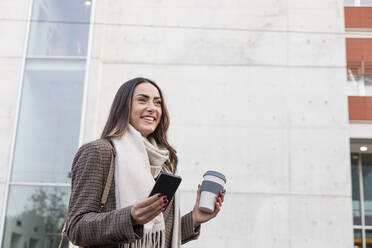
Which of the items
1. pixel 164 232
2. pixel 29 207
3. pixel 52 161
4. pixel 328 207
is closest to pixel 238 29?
pixel 328 207

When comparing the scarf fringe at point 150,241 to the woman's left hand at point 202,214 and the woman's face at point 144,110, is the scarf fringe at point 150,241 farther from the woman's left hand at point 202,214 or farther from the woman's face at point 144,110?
the woman's face at point 144,110

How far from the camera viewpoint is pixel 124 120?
79.8 inches

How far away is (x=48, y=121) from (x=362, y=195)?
6.60 m

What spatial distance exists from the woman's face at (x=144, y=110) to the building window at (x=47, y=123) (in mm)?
4995

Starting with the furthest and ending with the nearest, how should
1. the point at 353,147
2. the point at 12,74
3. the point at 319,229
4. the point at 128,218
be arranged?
the point at 353,147 → the point at 12,74 → the point at 319,229 → the point at 128,218

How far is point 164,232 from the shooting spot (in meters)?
1.90

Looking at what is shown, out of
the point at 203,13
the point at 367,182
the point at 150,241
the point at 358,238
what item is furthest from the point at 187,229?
the point at 367,182

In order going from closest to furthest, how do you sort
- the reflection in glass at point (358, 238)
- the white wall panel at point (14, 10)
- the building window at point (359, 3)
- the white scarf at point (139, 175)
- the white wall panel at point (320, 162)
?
the white scarf at point (139, 175) < the white wall panel at point (320, 162) < the white wall panel at point (14, 10) < the building window at point (359, 3) < the reflection in glass at point (358, 238)

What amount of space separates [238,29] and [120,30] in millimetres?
1887

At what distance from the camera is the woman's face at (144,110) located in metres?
2.09

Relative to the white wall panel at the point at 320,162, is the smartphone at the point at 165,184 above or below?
below

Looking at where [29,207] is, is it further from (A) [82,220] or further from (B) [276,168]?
(A) [82,220]

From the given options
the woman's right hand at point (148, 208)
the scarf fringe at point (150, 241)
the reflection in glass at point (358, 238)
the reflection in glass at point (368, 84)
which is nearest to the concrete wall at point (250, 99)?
the reflection in glass at point (368, 84)

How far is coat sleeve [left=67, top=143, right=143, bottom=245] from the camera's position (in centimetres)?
162
